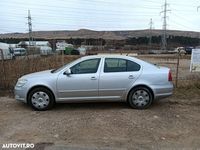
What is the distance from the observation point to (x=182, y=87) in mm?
10125

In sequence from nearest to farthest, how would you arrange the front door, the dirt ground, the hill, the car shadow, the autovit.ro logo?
the autovit.ro logo
the dirt ground
the front door
the car shadow
the hill

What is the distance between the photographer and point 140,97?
7379 mm

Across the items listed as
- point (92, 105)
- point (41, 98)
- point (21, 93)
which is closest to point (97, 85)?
point (92, 105)

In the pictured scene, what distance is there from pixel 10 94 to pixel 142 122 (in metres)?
5.10

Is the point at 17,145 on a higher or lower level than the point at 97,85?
lower

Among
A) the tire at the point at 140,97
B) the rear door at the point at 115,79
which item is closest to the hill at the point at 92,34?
the rear door at the point at 115,79

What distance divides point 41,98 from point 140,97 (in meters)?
2.61

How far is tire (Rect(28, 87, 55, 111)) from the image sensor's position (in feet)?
24.0

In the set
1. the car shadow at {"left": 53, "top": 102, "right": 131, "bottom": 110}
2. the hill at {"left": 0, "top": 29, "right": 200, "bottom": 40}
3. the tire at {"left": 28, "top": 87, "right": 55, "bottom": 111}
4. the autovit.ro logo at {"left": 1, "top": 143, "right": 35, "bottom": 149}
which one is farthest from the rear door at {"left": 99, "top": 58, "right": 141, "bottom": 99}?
the hill at {"left": 0, "top": 29, "right": 200, "bottom": 40}

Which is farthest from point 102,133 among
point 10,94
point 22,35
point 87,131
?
point 22,35

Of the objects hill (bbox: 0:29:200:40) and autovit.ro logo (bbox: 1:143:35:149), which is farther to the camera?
hill (bbox: 0:29:200:40)

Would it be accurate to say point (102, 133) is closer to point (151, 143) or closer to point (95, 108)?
point (151, 143)

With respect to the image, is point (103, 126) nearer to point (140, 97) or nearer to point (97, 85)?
point (97, 85)

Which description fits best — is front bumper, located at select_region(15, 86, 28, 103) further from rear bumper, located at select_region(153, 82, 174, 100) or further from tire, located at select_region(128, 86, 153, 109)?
rear bumper, located at select_region(153, 82, 174, 100)
